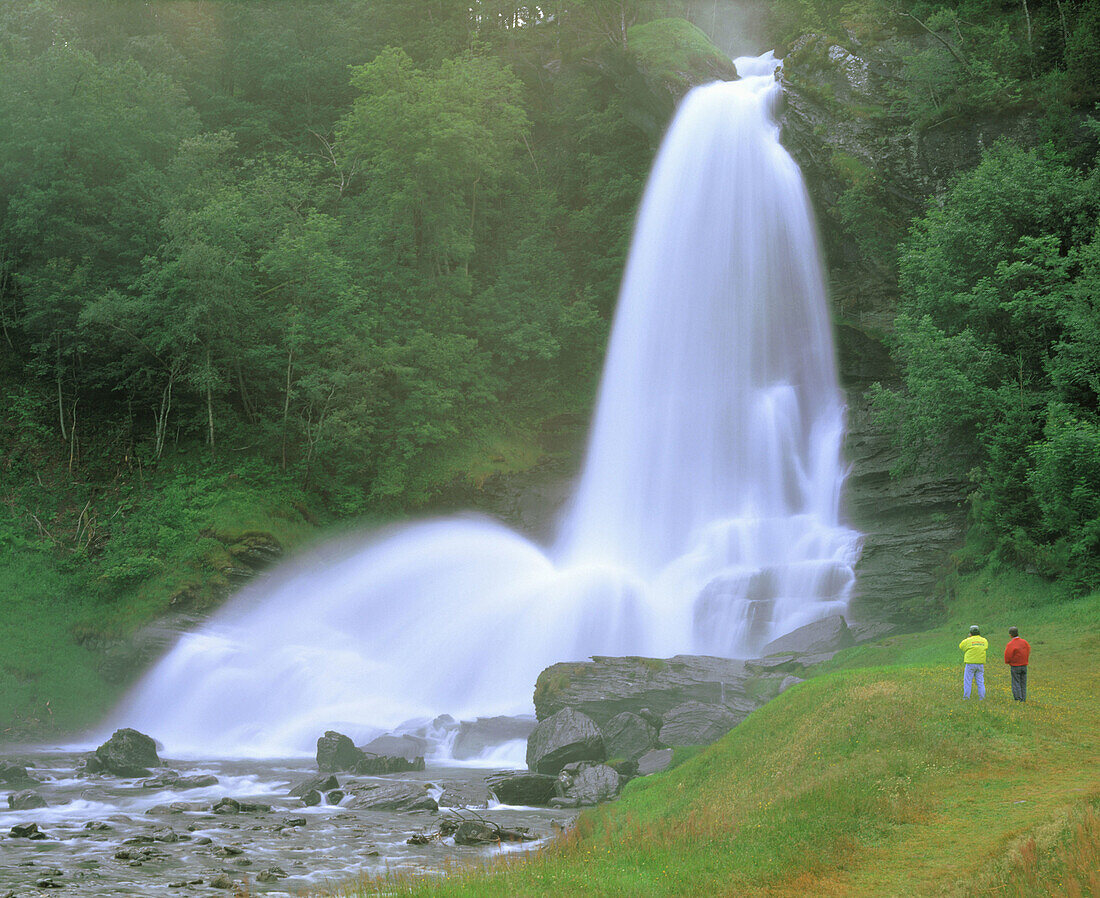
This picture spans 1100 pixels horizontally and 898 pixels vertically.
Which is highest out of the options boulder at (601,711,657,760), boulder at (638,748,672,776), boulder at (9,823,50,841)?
boulder at (601,711,657,760)

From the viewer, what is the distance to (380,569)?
3306 centimetres

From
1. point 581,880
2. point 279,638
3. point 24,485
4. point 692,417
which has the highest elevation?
point 692,417

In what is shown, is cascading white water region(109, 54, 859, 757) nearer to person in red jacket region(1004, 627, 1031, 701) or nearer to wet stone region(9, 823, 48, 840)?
wet stone region(9, 823, 48, 840)

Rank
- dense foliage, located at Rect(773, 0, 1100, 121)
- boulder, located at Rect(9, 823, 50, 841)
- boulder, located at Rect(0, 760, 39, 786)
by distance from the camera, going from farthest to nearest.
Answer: dense foliage, located at Rect(773, 0, 1100, 121)
boulder, located at Rect(0, 760, 39, 786)
boulder, located at Rect(9, 823, 50, 841)

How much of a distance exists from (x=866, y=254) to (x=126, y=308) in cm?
2753

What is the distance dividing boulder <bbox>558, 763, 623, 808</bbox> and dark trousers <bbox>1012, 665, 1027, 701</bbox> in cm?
796

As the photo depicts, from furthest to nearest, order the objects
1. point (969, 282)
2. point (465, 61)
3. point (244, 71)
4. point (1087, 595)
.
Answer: point (244, 71) < point (465, 61) < point (969, 282) < point (1087, 595)

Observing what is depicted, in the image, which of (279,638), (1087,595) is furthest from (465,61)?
(1087,595)

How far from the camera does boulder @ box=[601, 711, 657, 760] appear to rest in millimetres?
20641

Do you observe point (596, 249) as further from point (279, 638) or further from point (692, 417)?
point (279, 638)

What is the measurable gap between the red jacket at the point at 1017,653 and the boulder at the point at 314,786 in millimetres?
13876

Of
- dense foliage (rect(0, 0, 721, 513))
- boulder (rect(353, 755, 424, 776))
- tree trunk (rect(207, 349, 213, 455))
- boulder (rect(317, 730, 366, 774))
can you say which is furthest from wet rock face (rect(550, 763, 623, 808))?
tree trunk (rect(207, 349, 213, 455))

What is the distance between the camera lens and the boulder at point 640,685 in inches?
867

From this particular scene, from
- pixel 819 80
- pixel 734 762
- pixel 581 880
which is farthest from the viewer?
pixel 819 80
